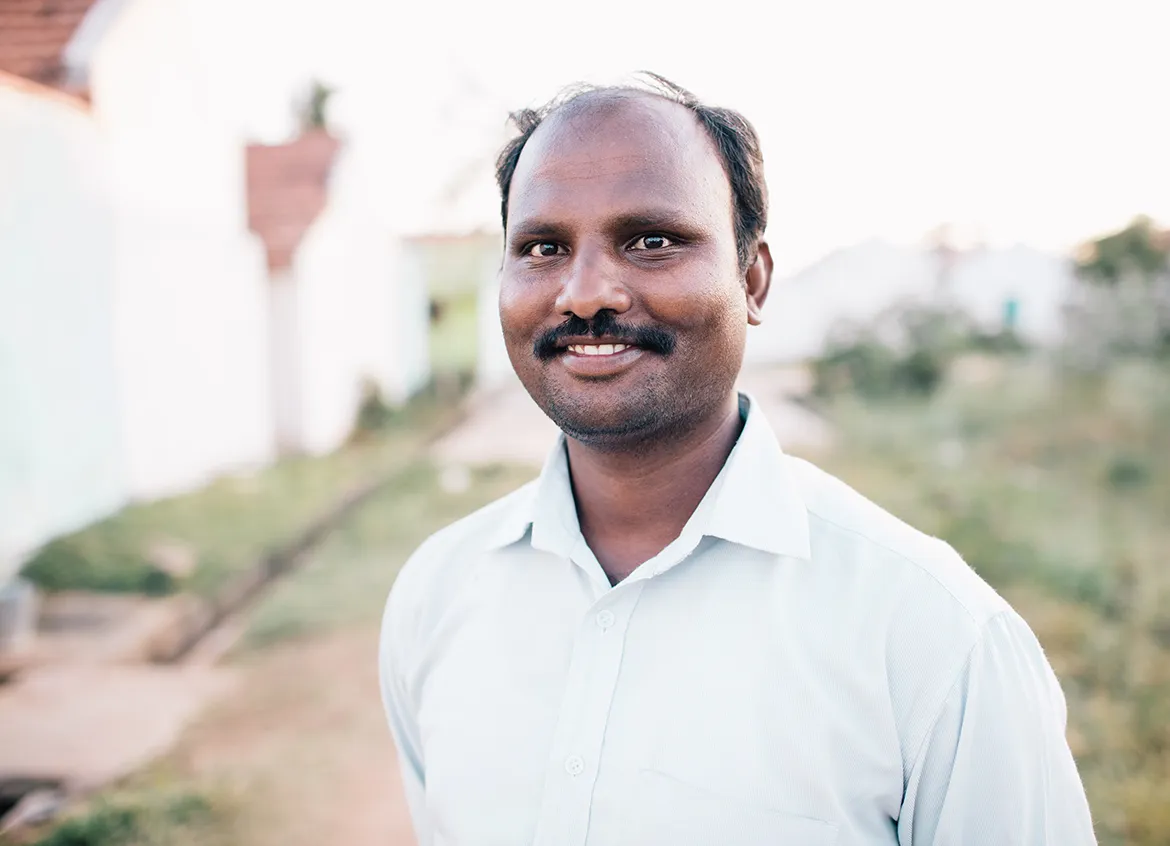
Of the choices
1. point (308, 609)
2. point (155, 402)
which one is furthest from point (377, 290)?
point (308, 609)

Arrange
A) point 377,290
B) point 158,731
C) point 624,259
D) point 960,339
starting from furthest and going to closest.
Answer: point 960,339 → point 377,290 → point 158,731 → point 624,259

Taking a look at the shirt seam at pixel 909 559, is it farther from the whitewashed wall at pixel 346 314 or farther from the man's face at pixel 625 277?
the whitewashed wall at pixel 346 314

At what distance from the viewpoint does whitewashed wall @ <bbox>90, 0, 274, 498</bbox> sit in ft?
27.4

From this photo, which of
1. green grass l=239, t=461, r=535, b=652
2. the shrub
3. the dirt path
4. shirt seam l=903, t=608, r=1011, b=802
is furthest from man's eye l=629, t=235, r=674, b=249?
the shrub

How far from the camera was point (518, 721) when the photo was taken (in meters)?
1.49

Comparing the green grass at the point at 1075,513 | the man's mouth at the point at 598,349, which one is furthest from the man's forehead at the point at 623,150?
the green grass at the point at 1075,513

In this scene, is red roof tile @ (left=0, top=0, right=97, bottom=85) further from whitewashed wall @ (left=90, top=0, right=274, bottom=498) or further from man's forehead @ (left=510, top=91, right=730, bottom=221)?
man's forehead @ (left=510, top=91, right=730, bottom=221)

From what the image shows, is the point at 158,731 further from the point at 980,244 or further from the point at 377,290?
the point at 980,244

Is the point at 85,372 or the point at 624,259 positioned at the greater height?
the point at 624,259

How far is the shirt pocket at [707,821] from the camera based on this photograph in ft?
4.28

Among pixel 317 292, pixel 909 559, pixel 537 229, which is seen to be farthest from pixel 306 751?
pixel 317 292

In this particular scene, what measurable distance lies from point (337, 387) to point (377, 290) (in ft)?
8.26

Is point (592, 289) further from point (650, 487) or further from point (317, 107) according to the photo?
point (317, 107)

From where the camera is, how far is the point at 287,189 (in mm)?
11867
